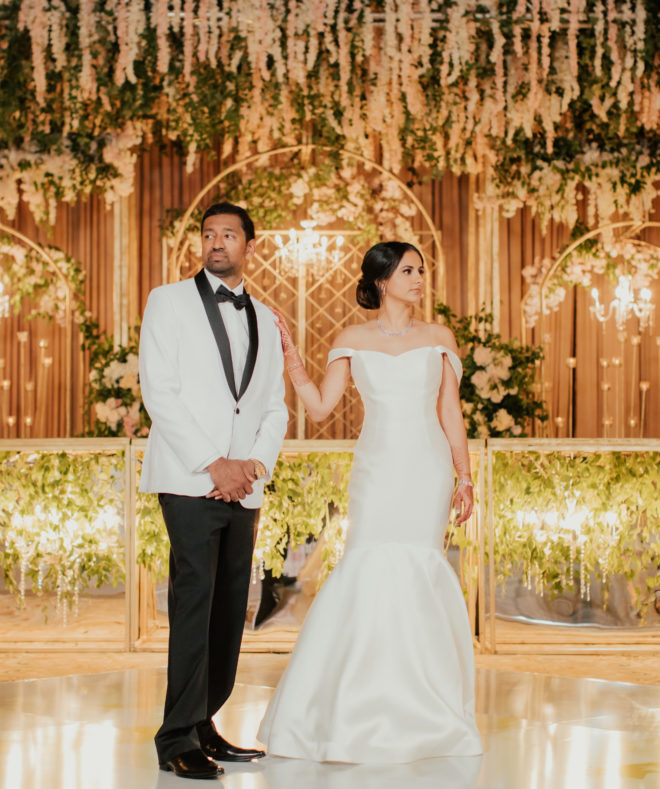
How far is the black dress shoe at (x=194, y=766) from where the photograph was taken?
2.69 metres

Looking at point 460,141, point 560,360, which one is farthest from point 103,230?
point 560,360

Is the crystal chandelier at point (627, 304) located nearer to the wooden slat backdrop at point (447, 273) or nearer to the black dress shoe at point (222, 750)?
the wooden slat backdrop at point (447, 273)

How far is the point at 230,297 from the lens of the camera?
285 centimetres

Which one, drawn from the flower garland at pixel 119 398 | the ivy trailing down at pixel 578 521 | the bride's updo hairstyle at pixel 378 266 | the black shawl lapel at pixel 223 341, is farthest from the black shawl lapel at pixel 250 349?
the flower garland at pixel 119 398

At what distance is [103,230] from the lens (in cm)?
816

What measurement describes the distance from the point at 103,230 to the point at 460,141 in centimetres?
299

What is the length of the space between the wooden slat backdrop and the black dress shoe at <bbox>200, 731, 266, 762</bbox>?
5239 millimetres

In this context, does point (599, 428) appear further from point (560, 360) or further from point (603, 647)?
point (603, 647)

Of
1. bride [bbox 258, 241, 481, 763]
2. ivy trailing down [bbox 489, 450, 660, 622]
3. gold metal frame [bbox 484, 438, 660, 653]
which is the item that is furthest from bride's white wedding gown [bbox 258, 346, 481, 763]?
ivy trailing down [bbox 489, 450, 660, 622]

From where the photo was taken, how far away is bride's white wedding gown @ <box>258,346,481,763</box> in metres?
2.94

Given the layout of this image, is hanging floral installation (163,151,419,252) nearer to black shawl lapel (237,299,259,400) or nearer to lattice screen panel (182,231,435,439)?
lattice screen panel (182,231,435,439)

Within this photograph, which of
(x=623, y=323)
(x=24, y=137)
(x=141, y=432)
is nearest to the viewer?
(x=141, y=432)

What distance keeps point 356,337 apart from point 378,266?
0.23 metres

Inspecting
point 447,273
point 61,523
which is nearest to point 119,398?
point 61,523
